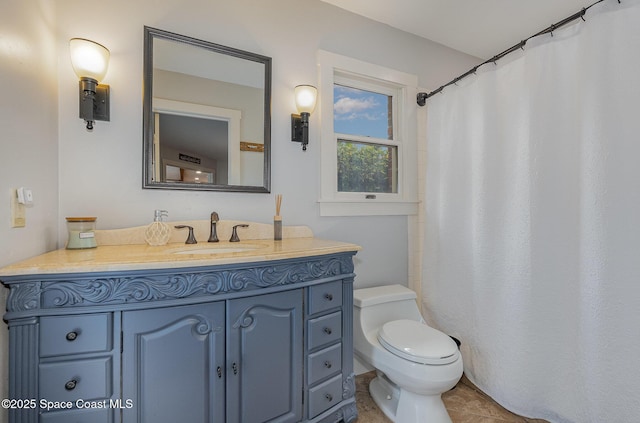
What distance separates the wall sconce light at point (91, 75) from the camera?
1210 mm

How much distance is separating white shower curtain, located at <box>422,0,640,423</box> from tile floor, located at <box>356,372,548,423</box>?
86mm

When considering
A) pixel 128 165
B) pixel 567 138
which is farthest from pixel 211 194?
pixel 567 138

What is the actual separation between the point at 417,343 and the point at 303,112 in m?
1.47

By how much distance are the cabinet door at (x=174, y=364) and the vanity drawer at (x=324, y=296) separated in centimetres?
40

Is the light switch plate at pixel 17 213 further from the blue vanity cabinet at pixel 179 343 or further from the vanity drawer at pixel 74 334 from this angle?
the vanity drawer at pixel 74 334

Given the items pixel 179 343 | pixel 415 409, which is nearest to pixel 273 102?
pixel 179 343

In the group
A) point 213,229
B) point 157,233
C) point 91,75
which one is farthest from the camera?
point 213,229

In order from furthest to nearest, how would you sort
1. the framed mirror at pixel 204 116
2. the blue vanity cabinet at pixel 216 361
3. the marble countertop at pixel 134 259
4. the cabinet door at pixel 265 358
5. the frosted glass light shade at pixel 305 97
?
the frosted glass light shade at pixel 305 97
the framed mirror at pixel 204 116
the cabinet door at pixel 265 358
the blue vanity cabinet at pixel 216 361
the marble countertop at pixel 134 259

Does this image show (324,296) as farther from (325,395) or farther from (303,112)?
(303,112)

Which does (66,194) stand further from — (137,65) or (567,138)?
(567,138)

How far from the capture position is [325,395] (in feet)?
4.29

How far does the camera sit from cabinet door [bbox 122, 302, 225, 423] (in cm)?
92

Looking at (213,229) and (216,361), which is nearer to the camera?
(216,361)

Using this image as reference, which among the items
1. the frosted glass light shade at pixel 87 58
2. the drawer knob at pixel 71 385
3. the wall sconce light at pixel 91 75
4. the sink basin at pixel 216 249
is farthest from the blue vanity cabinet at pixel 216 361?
the frosted glass light shade at pixel 87 58
